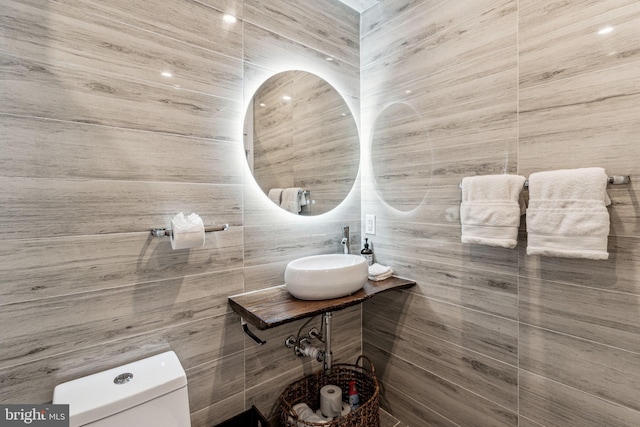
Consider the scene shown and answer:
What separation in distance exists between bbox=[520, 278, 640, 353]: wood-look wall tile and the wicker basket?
31.4 inches

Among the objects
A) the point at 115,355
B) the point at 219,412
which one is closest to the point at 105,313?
the point at 115,355

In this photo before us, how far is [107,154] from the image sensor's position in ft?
3.64

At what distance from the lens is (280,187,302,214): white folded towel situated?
1.58m

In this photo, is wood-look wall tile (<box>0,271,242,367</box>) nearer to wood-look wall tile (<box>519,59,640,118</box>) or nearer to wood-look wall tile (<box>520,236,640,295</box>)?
wood-look wall tile (<box>520,236,640,295</box>)

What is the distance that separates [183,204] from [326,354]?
1.01 metres

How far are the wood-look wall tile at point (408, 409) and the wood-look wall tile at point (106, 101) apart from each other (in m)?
1.66

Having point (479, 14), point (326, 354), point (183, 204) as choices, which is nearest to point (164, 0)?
point (183, 204)

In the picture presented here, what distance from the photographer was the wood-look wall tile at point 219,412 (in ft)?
4.32

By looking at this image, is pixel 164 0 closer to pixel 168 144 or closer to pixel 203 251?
pixel 168 144

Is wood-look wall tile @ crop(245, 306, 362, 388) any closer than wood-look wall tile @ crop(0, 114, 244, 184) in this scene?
No

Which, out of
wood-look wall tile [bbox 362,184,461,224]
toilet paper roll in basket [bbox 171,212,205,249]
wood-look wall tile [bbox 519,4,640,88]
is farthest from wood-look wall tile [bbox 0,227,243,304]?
wood-look wall tile [bbox 519,4,640,88]

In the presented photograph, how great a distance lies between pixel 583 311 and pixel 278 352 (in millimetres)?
1318

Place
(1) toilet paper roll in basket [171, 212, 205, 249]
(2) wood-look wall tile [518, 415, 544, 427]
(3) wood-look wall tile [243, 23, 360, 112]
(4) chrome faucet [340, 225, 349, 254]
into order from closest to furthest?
(1) toilet paper roll in basket [171, 212, 205, 249]
(2) wood-look wall tile [518, 415, 544, 427]
(3) wood-look wall tile [243, 23, 360, 112]
(4) chrome faucet [340, 225, 349, 254]

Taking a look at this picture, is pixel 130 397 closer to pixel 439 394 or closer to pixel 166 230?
pixel 166 230
